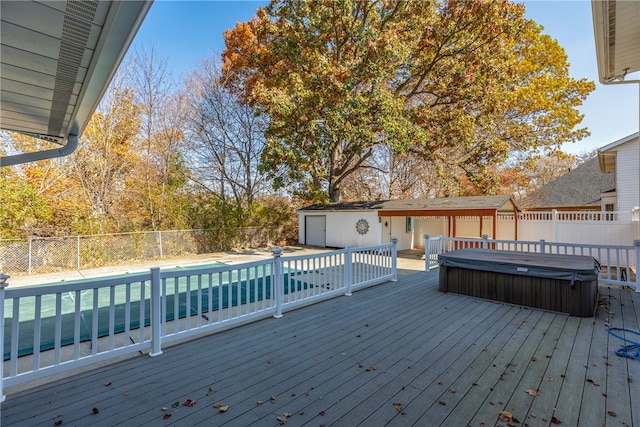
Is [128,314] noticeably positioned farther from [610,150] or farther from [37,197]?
[610,150]

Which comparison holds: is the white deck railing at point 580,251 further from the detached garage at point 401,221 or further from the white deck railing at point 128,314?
the white deck railing at point 128,314

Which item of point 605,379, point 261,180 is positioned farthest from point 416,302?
point 261,180

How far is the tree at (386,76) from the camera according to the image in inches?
412

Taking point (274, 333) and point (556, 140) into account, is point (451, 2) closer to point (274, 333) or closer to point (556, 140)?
point (556, 140)

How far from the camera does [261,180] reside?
15.8 meters

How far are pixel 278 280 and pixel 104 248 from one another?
847cm

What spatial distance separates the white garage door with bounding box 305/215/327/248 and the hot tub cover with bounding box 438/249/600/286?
898 cm

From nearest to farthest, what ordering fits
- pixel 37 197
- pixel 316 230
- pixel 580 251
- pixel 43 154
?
1. pixel 43 154
2. pixel 580 251
3. pixel 37 197
4. pixel 316 230

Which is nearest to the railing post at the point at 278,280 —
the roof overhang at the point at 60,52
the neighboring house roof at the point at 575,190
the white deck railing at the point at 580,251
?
the roof overhang at the point at 60,52

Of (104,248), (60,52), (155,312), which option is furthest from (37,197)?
(60,52)

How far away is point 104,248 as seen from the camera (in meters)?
9.53

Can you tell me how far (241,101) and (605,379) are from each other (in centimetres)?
1633

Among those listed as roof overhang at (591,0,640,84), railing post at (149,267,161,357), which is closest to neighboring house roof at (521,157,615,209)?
roof overhang at (591,0,640,84)

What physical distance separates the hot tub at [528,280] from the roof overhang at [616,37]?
263 centimetres
